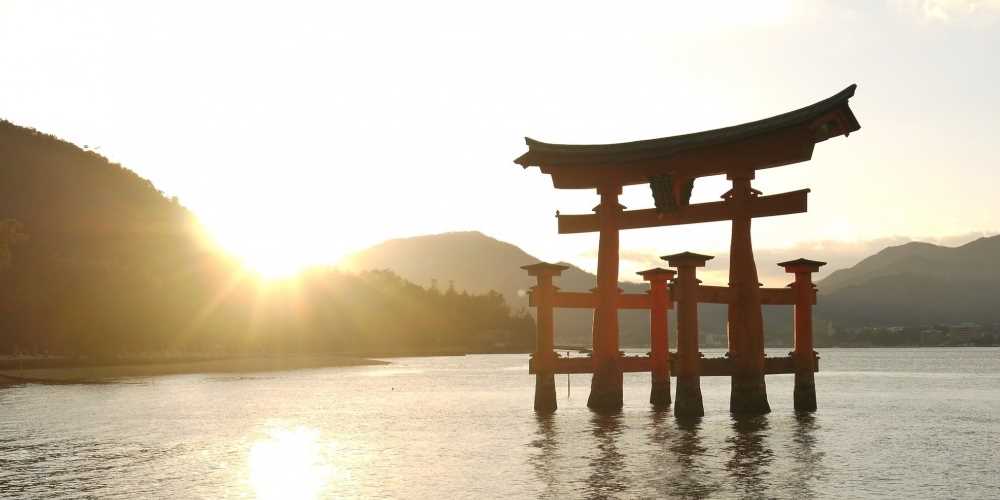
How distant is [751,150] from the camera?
25.4 m

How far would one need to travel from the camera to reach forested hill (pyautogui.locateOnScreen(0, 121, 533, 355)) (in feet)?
266

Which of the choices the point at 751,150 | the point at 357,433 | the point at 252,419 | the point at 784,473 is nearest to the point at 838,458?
the point at 784,473

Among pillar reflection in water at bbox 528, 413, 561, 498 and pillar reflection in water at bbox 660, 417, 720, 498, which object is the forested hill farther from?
pillar reflection in water at bbox 660, 417, 720, 498

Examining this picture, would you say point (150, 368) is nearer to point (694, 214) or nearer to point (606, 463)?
point (694, 214)

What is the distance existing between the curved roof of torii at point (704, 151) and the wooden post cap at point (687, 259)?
2.49m

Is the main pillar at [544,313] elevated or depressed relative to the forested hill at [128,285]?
depressed

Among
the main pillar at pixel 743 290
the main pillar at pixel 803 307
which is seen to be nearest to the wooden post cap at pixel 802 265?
the main pillar at pixel 803 307

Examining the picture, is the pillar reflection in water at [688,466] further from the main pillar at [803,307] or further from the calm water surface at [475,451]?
the main pillar at [803,307]

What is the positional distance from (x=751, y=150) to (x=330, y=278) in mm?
129146

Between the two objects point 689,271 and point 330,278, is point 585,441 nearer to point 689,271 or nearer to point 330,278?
point 689,271

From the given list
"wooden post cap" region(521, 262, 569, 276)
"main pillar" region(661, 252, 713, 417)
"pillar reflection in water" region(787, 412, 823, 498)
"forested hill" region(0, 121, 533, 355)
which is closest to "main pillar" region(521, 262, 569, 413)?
"wooden post cap" region(521, 262, 569, 276)

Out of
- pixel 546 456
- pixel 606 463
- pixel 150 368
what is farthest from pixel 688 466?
pixel 150 368

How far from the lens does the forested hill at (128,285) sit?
80.9 meters

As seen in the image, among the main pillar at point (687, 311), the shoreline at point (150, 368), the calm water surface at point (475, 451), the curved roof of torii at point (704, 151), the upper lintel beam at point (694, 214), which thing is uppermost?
the curved roof of torii at point (704, 151)
